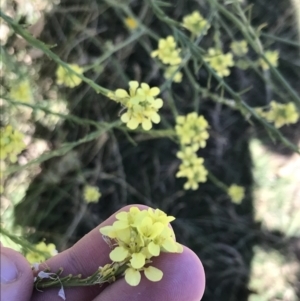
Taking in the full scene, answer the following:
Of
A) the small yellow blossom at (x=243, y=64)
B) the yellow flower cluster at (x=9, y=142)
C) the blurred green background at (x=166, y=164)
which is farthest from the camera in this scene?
the blurred green background at (x=166, y=164)

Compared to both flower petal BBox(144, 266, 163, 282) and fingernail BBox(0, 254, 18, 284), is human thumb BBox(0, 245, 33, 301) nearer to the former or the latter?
fingernail BBox(0, 254, 18, 284)

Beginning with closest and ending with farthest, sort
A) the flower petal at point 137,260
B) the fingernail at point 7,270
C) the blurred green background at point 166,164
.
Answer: the flower petal at point 137,260, the fingernail at point 7,270, the blurred green background at point 166,164

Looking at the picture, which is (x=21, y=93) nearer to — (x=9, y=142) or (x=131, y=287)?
(x=9, y=142)

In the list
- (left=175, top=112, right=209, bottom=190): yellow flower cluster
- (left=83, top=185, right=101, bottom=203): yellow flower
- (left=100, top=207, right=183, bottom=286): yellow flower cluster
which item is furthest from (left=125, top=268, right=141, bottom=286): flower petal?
(left=83, top=185, right=101, bottom=203): yellow flower

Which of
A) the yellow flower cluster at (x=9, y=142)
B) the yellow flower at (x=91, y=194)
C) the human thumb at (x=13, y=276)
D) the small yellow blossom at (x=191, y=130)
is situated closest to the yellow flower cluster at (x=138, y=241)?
the human thumb at (x=13, y=276)

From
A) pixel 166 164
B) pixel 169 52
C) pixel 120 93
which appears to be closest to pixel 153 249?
pixel 120 93

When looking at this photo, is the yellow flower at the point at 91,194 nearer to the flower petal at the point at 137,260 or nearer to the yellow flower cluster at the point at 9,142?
the yellow flower cluster at the point at 9,142

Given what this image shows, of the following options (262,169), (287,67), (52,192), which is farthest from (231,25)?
(52,192)
